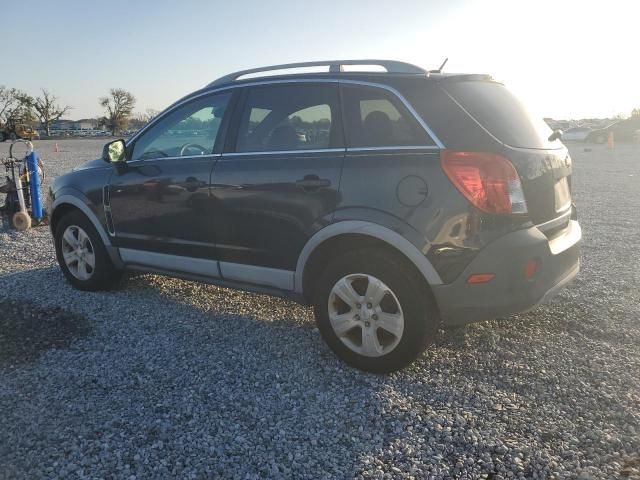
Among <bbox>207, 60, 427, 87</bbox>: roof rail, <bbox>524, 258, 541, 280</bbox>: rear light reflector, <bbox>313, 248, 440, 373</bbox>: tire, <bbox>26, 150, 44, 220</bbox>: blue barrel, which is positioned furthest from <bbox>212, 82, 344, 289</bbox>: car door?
<bbox>26, 150, 44, 220</bbox>: blue barrel

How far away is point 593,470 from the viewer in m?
2.46

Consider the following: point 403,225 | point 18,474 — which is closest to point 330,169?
point 403,225

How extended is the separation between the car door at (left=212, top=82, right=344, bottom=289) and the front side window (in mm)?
223

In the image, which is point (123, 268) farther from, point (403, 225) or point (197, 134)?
point (403, 225)

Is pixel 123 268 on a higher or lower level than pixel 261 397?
higher

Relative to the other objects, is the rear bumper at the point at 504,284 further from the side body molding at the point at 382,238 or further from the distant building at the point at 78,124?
the distant building at the point at 78,124

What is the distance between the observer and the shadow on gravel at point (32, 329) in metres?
3.79

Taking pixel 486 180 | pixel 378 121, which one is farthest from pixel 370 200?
pixel 486 180

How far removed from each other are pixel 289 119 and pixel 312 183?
0.64m

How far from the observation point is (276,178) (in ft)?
11.9

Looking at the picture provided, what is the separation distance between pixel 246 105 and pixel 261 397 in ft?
7.07

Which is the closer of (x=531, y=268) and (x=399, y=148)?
(x=531, y=268)

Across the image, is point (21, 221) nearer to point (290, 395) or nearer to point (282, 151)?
point (282, 151)

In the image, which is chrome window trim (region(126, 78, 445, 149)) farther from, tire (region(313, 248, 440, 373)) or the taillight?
tire (region(313, 248, 440, 373))
